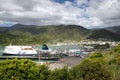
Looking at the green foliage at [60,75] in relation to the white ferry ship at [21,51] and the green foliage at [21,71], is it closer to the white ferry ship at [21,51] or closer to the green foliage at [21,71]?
the green foliage at [21,71]

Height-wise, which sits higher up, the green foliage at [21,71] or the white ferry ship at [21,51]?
the green foliage at [21,71]

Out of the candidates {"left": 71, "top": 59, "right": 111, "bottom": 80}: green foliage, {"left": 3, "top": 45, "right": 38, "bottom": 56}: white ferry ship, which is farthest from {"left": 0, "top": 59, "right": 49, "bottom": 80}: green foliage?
{"left": 3, "top": 45, "right": 38, "bottom": 56}: white ferry ship

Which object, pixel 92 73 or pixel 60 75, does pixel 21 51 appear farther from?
pixel 92 73

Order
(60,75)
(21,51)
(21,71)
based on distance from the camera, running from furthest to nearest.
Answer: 1. (21,51)
2. (60,75)
3. (21,71)

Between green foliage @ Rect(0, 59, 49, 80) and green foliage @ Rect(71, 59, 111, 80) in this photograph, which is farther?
green foliage @ Rect(71, 59, 111, 80)

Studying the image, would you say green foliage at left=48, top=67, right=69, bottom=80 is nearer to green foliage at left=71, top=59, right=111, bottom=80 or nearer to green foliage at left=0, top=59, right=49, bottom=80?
green foliage at left=0, top=59, right=49, bottom=80

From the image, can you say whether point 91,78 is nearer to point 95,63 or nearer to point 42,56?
Result: point 95,63

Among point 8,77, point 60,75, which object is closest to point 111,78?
point 60,75

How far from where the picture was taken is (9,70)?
24.4m

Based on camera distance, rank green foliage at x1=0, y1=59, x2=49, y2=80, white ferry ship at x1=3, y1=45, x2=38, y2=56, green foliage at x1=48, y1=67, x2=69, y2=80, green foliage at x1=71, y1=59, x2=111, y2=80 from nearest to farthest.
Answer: green foliage at x1=0, y1=59, x2=49, y2=80 < green foliage at x1=71, y1=59, x2=111, y2=80 < green foliage at x1=48, y1=67, x2=69, y2=80 < white ferry ship at x1=3, y1=45, x2=38, y2=56

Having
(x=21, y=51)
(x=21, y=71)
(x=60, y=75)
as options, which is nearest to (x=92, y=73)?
(x=60, y=75)

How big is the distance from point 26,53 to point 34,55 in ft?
16.3

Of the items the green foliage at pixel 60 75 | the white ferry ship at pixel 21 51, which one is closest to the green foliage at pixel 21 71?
the green foliage at pixel 60 75

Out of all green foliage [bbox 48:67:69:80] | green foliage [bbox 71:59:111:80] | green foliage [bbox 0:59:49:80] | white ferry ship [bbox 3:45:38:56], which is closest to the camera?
green foliage [bbox 0:59:49:80]
